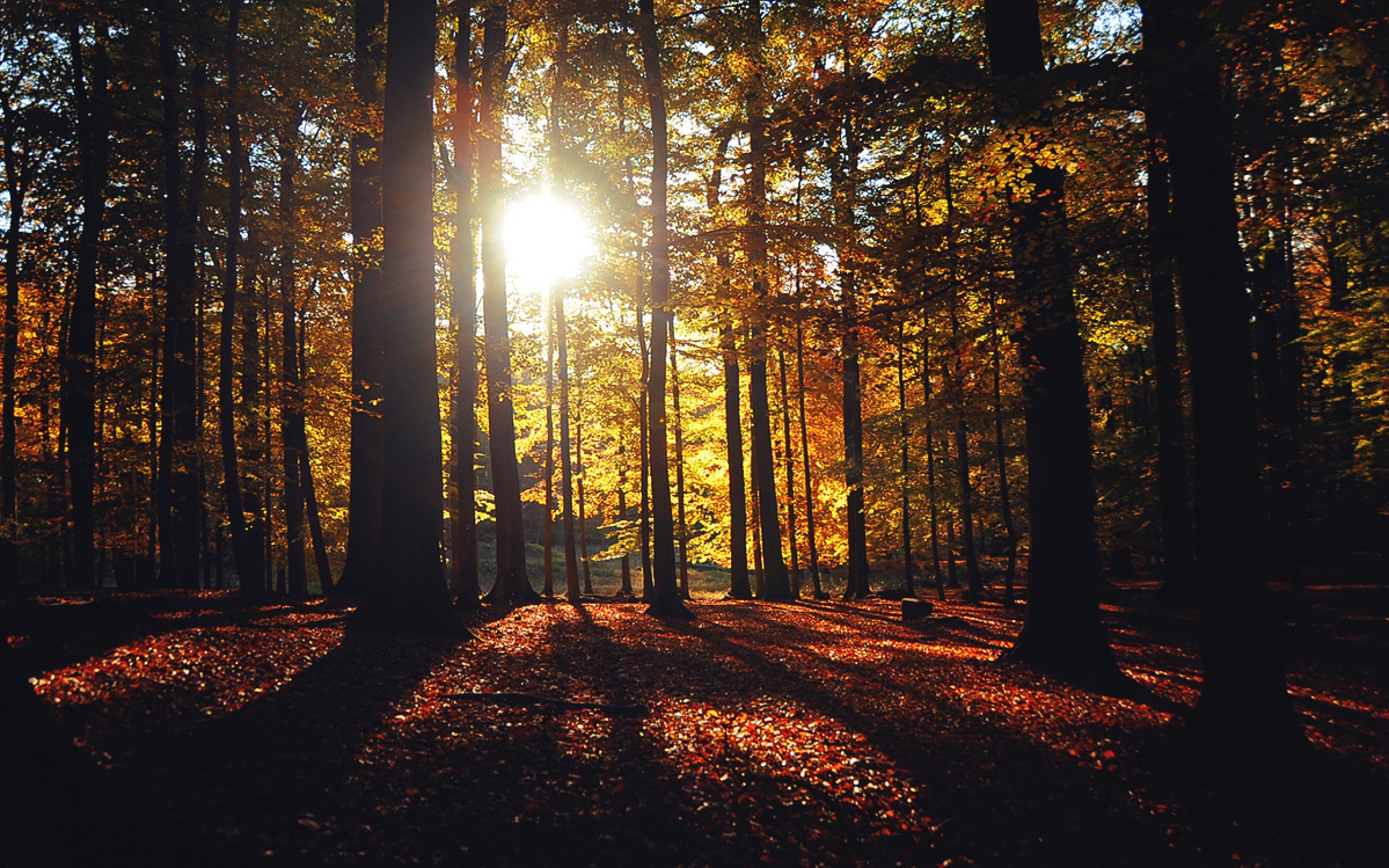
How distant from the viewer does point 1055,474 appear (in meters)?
8.73

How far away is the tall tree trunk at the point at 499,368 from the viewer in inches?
547

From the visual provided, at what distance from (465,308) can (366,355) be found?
2.01m

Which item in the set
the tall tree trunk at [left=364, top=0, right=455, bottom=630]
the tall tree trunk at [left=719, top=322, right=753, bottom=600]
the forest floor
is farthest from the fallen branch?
the tall tree trunk at [left=719, top=322, right=753, bottom=600]

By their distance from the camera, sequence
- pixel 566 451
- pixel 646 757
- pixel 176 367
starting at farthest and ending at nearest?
pixel 566 451 < pixel 176 367 < pixel 646 757

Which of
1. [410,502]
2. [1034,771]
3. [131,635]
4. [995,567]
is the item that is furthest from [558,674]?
[995,567]

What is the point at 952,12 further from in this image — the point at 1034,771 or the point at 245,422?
the point at 245,422

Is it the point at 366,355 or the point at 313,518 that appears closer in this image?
the point at 366,355

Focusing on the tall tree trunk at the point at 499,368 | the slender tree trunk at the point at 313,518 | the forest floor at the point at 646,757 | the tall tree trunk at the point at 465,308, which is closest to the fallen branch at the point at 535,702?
the forest floor at the point at 646,757

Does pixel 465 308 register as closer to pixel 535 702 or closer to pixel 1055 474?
pixel 535 702

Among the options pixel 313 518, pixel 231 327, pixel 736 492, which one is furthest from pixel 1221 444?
pixel 313 518

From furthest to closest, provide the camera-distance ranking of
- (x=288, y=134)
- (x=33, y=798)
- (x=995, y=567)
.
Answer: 1. (x=995, y=567)
2. (x=288, y=134)
3. (x=33, y=798)

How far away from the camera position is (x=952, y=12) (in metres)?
14.1

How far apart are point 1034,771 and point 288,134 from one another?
16359 millimetres

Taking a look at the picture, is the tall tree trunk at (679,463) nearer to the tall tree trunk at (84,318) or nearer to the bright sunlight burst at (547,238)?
the bright sunlight burst at (547,238)
